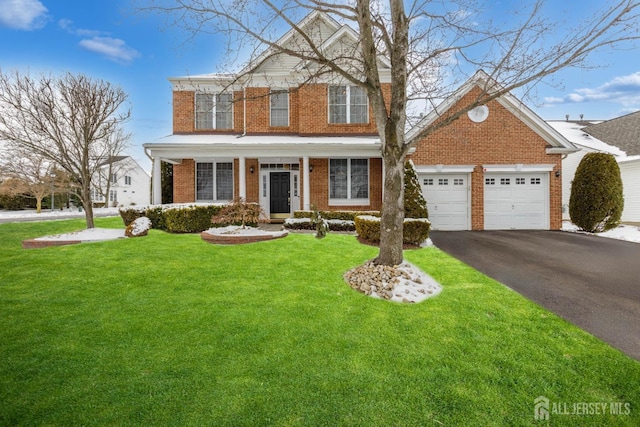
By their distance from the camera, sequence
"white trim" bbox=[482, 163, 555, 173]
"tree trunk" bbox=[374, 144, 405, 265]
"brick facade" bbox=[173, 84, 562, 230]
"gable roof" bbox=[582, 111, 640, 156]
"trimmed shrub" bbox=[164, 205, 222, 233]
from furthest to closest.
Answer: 1. "gable roof" bbox=[582, 111, 640, 156]
2. "brick facade" bbox=[173, 84, 562, 230]
3. "white trim" bbox=[482, 163, 555, 173]
4. "trimmed shrub" bbox=[164, 205, 222, 233]
5. "tree trunk" bbox=[374, 144, 405, 265]

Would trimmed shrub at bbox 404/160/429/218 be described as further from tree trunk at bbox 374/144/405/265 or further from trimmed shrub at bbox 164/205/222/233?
trimmed shrub at bbox 164/205/222/233

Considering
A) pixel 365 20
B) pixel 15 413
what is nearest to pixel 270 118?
pixel 365 20

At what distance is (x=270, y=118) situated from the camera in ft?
49.5

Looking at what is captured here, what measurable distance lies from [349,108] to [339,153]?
3.18 meters

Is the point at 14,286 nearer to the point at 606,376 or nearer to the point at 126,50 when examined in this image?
the point at 606,376

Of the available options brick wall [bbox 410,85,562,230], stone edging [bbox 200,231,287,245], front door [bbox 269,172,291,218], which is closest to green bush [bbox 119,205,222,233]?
stone edging [bbox 200,231,287,245]

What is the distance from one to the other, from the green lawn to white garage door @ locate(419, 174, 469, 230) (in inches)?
313

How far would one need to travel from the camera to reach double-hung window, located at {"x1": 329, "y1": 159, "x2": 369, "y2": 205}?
14539mm

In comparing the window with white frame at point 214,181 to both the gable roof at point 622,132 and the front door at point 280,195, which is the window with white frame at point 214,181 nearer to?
the front door at point 280,195

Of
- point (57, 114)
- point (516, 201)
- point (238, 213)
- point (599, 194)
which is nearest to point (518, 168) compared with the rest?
point (516, 201)

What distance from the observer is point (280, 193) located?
590 inches

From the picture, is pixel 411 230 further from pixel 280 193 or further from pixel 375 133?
pixel 280 193

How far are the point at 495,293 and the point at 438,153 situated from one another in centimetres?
929

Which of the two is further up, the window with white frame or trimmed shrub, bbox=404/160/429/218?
the window with white frame
